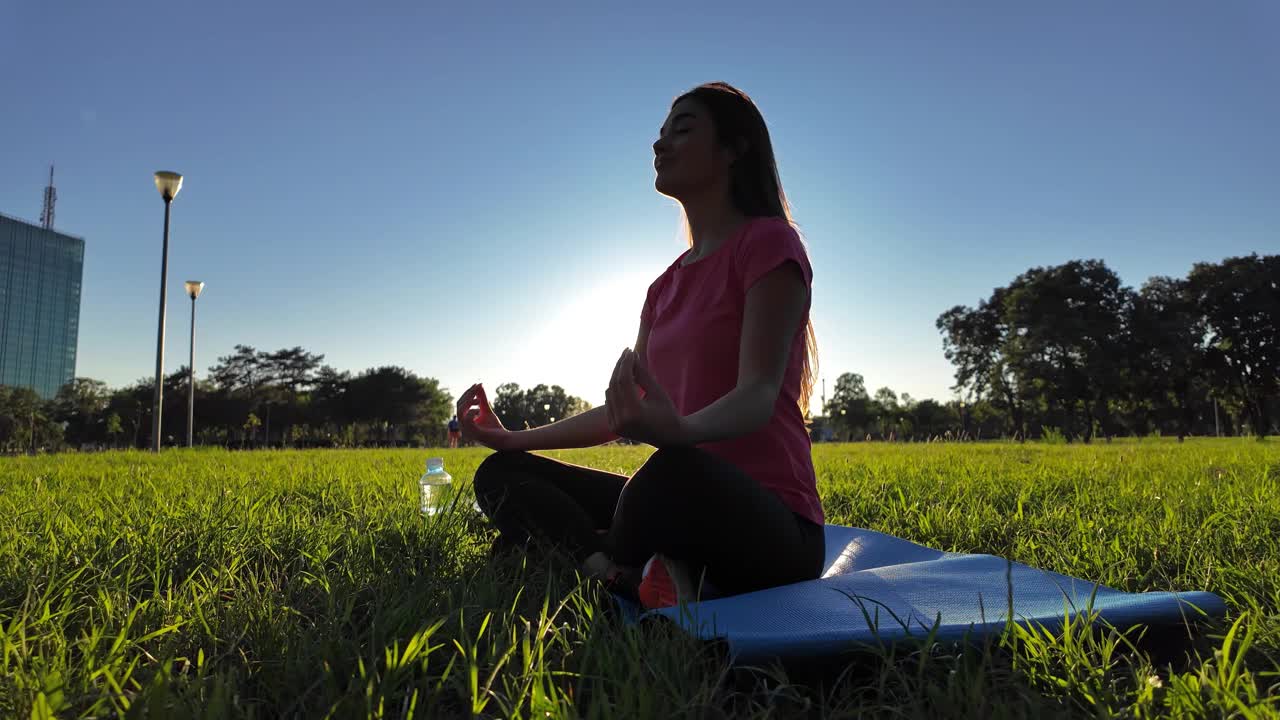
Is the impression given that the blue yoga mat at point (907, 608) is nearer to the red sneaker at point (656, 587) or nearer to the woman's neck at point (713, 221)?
the red sneaker at point (656, 587)

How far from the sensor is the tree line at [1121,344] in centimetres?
3362

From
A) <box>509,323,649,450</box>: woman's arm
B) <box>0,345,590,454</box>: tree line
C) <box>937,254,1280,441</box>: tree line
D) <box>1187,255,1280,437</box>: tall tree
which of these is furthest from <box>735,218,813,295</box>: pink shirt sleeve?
<box>0,345,590,454</box>: tree line

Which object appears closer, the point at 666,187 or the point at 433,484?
the point at 666,187

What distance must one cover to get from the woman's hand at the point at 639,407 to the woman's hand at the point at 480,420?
1.19 metres

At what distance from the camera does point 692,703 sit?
108cm

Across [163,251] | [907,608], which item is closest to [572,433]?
[907,608]

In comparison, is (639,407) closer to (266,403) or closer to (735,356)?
(735,356)

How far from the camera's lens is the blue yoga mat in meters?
1.34

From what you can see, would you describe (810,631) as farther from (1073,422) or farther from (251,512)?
(1073,422)

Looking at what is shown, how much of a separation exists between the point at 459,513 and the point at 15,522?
1.92 meters

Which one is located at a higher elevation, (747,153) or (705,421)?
(747,153)

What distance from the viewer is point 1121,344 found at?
33.6m

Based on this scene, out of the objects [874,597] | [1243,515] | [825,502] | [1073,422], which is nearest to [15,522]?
[874,597]

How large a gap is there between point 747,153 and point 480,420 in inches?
58.9
